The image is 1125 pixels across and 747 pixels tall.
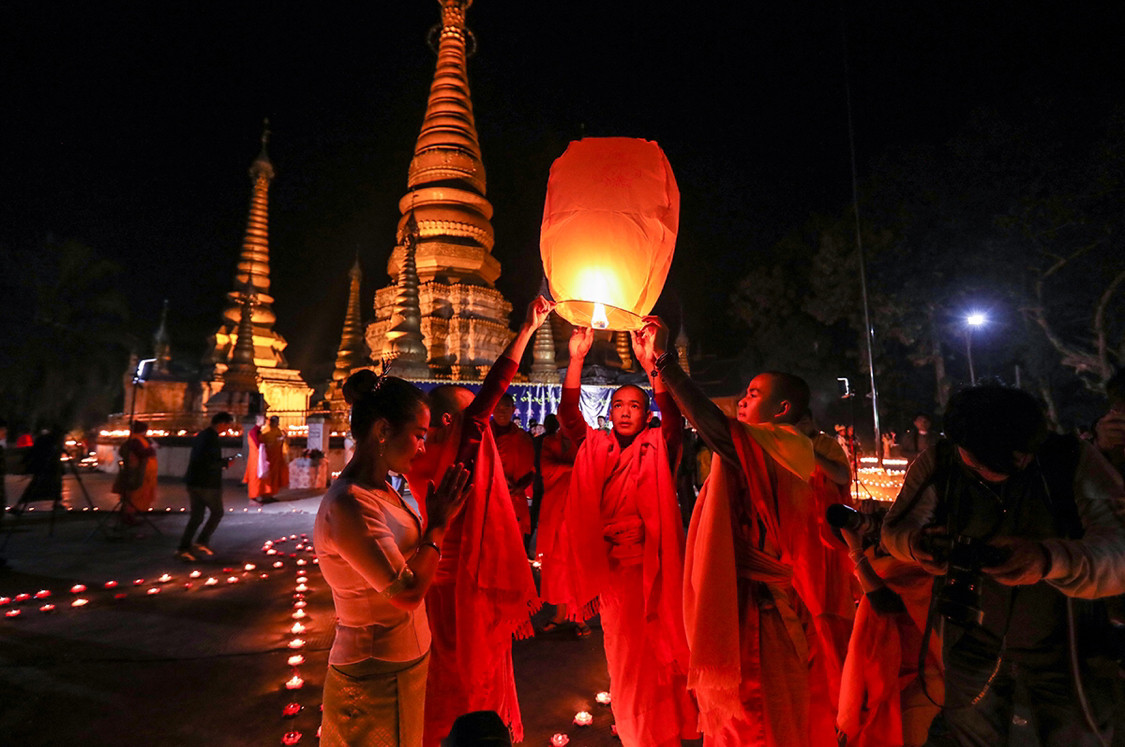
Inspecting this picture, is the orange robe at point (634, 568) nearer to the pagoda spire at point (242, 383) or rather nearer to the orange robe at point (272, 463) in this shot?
the orange robe at point (272, 463)

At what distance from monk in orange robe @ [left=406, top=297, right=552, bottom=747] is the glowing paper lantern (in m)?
0.35

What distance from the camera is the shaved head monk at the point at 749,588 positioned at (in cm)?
220

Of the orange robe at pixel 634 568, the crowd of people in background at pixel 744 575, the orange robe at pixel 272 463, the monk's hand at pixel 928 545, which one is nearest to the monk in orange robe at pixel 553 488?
the crowd of people in background at pixel 744 575

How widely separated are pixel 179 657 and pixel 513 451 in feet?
9.92

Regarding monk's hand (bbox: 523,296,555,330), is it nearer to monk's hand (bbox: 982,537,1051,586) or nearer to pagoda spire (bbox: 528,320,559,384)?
monk's hand (bbox: 982,537,1051,586)

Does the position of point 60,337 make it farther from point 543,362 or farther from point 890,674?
point 890,674

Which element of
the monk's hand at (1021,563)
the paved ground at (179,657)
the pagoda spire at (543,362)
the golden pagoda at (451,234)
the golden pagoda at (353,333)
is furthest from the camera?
the golden pagoda at (353,333)

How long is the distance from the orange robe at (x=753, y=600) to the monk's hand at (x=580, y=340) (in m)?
0.97

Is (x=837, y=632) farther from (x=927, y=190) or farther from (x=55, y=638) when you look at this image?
(x=927, y=190)

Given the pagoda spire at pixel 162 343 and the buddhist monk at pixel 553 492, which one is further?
the pagoda spire at pixel 162 343

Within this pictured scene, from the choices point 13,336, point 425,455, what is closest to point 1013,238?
point 425,455

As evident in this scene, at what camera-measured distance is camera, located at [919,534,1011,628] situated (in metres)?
1.60

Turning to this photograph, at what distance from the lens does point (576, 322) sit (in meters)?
2.64

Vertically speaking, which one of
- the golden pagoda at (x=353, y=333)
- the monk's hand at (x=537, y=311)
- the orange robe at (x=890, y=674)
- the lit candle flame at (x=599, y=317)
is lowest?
the orange robe at (x=890, y=674)
